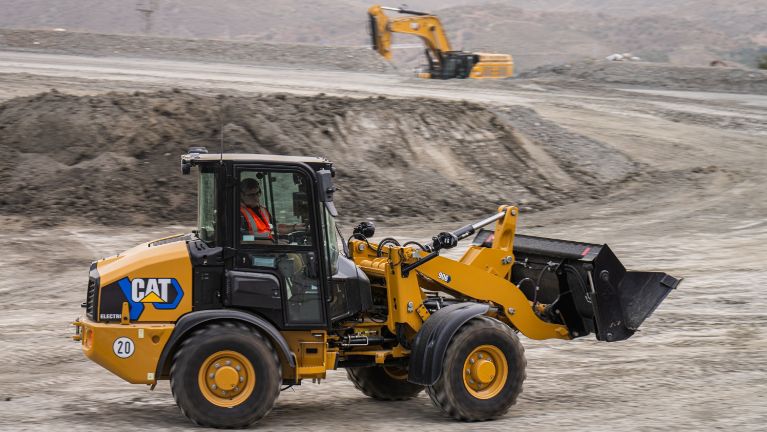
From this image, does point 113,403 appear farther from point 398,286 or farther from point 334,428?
point 398,286

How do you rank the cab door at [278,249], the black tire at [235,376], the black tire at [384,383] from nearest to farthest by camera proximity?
the black tire at [235,376]
the cab door at [278,249]
the black tire at [384,383]

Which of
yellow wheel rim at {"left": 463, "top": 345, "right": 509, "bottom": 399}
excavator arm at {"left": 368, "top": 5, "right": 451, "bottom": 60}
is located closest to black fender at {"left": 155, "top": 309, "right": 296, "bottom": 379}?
yellow wheel rim at {"left": 463, "top": 345, "right": 509, "bottom": 399}

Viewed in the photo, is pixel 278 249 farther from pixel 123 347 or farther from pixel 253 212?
pixel 123 347

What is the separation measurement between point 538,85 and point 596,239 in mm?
14772

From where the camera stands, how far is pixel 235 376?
7.88m

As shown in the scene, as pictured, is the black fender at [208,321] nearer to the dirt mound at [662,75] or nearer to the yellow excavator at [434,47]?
the yellow excavator at [434,47]

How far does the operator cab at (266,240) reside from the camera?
26.3ft

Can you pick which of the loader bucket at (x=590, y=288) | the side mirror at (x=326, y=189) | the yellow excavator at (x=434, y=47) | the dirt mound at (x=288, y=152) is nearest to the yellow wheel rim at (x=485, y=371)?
the loader bucket at (x=590, y=288)

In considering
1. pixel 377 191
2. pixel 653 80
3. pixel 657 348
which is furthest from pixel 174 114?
pixel 653 80

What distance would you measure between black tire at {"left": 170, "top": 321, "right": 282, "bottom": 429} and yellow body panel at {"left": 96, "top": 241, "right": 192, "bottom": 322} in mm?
263

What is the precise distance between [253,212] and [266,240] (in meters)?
0.24

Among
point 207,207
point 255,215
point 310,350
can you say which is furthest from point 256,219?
point 310,350

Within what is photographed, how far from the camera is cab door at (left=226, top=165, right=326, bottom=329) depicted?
26.4 feet

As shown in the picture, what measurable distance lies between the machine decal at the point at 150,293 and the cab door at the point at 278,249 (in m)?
0.41
